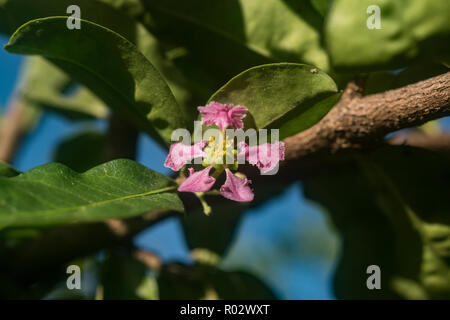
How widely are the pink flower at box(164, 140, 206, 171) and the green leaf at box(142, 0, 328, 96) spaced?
0.96 feet

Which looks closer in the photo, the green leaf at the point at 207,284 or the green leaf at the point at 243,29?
the green leaf at the point at 243,29

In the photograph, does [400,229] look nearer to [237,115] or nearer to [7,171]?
[237,115]

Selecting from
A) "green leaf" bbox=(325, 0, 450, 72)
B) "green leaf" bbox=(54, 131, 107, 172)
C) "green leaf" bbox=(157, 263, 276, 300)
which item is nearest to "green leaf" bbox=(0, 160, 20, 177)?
"green leaf" bbox=(157, 263, 276, 300)

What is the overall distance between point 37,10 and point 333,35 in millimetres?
751

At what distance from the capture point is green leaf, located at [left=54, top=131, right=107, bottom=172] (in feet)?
6.39

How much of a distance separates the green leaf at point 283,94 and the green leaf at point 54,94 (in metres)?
0.84

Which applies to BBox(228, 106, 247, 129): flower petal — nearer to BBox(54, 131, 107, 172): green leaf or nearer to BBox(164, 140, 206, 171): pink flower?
BBox(164, 140, 206, 171): pink flower

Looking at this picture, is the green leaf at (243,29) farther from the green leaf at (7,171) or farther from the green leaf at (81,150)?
the green leaf at (81,150)

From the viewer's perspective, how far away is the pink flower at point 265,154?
3.04 ft

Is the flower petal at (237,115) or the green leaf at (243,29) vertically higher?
the green leaf at (243,29)

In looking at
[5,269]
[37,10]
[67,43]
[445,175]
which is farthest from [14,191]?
[445,175]

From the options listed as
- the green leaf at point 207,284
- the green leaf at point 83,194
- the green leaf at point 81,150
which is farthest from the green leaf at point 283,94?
the green leaf at point 81,150

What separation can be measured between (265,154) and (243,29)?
0.35 meters

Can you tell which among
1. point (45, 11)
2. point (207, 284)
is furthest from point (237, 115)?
point (207, 284)
